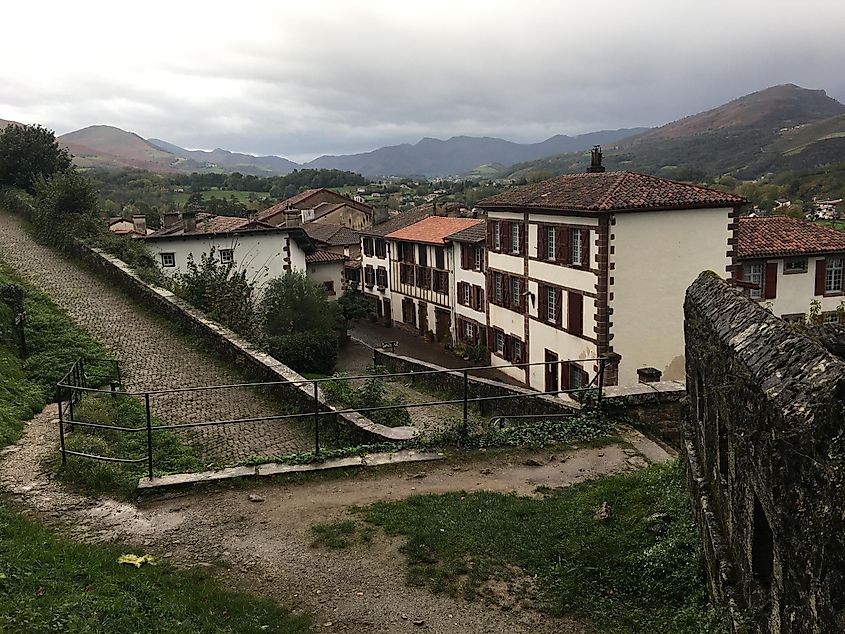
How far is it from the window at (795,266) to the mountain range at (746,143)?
243ft

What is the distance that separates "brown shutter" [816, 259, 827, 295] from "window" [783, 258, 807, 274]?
51cm

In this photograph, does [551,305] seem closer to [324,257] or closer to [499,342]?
[499,342]

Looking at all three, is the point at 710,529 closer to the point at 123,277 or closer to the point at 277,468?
the point at 277,468

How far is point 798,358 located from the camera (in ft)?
13.4

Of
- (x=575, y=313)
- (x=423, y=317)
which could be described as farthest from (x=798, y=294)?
(x=423, y=317)

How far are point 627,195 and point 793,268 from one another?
8.02m

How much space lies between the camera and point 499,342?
33.7 metres

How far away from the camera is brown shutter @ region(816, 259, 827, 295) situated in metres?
26.8

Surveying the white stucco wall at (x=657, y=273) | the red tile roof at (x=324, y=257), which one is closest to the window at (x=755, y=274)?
the white stucco wall at (x=657, y=273)

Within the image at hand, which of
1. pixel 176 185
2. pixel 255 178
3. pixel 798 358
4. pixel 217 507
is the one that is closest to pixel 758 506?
pixel 798 358

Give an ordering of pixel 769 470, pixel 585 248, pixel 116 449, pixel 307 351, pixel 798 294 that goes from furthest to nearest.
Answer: pixel 307 351 < pixel 798 294 < pixel 585 248 < pixel 116 449 < pixel 769 470

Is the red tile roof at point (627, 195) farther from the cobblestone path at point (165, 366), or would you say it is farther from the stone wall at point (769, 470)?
the stone wall at point (769, 470)

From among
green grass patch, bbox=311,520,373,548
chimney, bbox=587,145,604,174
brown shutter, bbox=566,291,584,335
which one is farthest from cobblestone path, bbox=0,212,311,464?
chimney, bbox=587,145,604,174

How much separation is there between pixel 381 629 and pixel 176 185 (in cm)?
11851
